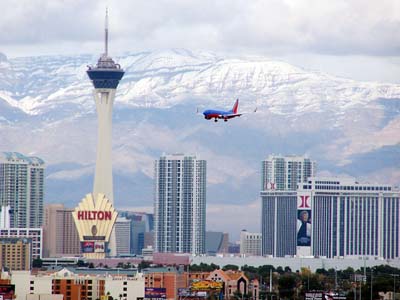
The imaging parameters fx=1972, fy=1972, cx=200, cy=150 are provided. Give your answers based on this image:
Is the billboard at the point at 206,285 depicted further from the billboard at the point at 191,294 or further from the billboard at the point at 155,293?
the billboard at the point at 155,293

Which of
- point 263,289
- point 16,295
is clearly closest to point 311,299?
point 16,295

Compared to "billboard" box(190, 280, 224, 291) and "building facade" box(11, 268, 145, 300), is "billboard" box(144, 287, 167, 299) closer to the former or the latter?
"building facade" box(11, 268, 145, 300)

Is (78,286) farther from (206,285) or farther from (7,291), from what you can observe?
A: (206,285)

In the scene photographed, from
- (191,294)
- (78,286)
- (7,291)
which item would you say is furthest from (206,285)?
(7,291)

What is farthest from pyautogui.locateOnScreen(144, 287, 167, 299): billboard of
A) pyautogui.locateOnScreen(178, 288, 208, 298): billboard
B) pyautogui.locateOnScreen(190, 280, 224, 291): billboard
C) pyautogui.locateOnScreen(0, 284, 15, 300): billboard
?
pyautogui.locateOnScreen(0, 284, 15, 300): billboard

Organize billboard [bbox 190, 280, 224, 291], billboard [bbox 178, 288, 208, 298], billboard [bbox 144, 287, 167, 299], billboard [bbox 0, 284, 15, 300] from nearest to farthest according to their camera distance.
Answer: billboard [bbox 0, 284, 15, 300]
billboard [bbox 144, 287, 167, 299]
billboard [bbox 178, 288, 208, 298]
billboard [bbox 190, 280, 224, 291]

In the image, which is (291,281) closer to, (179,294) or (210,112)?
(179,294)
